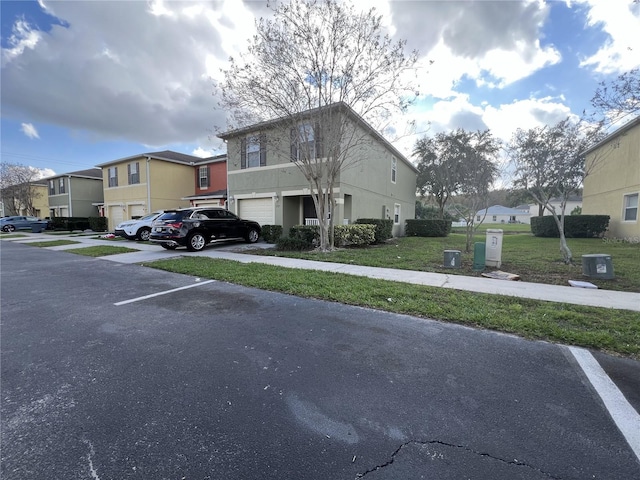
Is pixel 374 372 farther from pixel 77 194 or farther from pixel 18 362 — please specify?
pixel 77 194

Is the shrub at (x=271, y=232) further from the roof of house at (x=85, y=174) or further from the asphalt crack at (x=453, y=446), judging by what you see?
the roof of house at (x=85, y=174)

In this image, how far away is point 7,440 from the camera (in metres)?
2.02

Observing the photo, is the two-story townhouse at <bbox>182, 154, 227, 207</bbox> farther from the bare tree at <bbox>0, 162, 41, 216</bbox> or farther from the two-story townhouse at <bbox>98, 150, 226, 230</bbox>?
the bare tree at <bbox>0, 162, 41, 216</bbox>

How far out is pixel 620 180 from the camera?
614 inches

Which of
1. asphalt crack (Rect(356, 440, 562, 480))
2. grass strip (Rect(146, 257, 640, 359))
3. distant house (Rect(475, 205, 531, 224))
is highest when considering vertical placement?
distant house (Rect(475, 205, 531, 224))

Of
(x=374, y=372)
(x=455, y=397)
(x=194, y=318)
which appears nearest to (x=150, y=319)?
(x=194, y=318)

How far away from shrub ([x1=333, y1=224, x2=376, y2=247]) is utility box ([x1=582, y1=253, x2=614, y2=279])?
751 cm

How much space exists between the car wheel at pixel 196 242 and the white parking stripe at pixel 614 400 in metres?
11.2

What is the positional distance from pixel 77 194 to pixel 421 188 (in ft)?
116

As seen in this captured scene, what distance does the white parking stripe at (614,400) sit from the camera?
2.10 meters

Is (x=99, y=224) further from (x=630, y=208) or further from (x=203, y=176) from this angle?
(x=630, y=208)

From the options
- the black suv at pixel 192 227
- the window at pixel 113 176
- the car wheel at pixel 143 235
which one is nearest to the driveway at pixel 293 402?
the black suv at pixel 192 227

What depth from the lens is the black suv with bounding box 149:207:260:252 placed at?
1112 centimetres

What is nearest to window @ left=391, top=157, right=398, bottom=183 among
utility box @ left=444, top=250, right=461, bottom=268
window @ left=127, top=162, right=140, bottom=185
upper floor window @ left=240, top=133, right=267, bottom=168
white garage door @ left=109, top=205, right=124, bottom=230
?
upper floor window @ left=240, top=133, right=267, bottom=168
